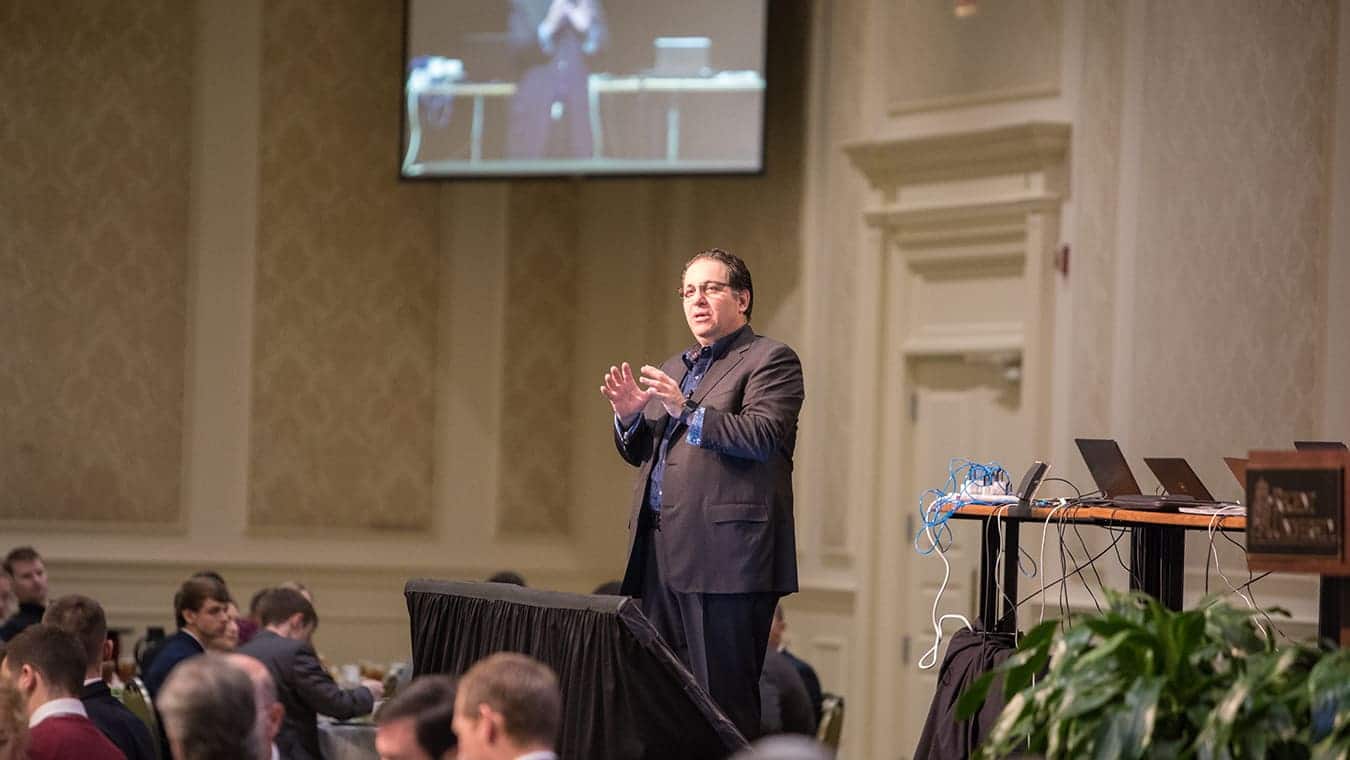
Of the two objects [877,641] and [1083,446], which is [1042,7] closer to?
[877,641]

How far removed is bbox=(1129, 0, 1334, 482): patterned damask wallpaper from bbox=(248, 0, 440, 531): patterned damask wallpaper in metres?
3.94

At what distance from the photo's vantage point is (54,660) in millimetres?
4047

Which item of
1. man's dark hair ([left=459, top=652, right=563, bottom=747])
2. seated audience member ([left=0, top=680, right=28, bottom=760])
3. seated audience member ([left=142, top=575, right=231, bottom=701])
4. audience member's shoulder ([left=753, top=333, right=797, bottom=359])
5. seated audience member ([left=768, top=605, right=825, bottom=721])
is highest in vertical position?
audience member's shoulder ([left=753, top=333, right=797, bottom=359])

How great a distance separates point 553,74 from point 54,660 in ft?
16.2

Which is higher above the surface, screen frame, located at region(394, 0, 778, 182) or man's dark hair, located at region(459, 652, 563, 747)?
screen frame, located at region(394, 0, 778, 182)


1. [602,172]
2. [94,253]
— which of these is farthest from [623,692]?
[94,253]

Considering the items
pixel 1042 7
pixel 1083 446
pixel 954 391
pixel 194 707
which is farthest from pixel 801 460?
pixel 194 707

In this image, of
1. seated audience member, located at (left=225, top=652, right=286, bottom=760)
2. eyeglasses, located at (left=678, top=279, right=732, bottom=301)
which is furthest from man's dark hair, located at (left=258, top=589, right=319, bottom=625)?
seated audience member, located at (left=225, top=652, right=286, bottom=760)

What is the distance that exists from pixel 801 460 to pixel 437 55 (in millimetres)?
2716

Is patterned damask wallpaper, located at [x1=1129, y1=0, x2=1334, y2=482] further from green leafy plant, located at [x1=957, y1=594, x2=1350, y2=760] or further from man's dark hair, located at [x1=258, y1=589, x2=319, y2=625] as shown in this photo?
green leafy plant, located at [x1=957, y1=594, x2=1350, y2=760]

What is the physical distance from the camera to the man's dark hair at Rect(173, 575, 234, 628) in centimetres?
596

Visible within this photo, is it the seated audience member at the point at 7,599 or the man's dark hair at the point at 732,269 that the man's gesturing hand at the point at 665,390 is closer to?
the man's dark hair at the point at 732,269

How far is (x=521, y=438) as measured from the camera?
30.2 feet

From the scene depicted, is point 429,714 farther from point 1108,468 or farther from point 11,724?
point 1108,468
